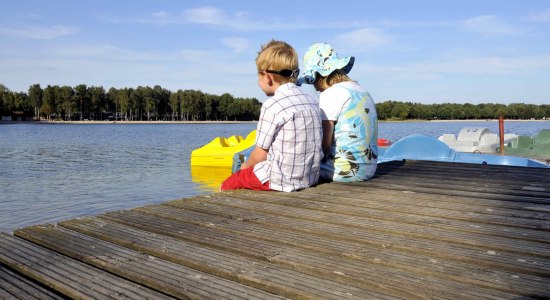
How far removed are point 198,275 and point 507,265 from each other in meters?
1.62

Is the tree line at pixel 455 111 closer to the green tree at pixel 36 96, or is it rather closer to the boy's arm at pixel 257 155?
the green tree at pixel 36 96

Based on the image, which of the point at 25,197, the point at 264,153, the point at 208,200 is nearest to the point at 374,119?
the point at 264,153

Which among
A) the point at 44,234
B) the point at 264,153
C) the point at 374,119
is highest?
the point at 374,119

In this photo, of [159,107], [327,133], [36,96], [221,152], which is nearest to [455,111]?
[159,107]

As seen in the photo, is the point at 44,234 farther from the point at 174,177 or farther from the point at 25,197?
the point at 174,177

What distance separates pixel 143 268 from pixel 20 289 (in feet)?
1.85

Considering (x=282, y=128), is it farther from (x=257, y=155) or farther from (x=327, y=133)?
(x=327, y=133)

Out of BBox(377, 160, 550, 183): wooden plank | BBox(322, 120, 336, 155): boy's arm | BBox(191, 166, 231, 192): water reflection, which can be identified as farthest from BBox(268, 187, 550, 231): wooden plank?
BBox(191, 166, 231, 192): water reflection

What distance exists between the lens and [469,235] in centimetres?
316

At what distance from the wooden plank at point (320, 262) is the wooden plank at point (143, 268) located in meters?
0.40

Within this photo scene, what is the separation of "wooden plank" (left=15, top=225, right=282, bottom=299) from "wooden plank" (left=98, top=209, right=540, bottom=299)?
396 millimetres

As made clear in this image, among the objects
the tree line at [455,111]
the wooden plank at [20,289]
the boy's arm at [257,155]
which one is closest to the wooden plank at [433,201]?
the boy's arm at [257,155]

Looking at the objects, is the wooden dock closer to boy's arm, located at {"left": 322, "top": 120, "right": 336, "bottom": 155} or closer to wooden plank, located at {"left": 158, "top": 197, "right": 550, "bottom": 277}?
wooden plank, located at {"left": 158, "top": 197, "right": 550, "bottom": 277}

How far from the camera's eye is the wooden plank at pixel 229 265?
2154 millimetres
